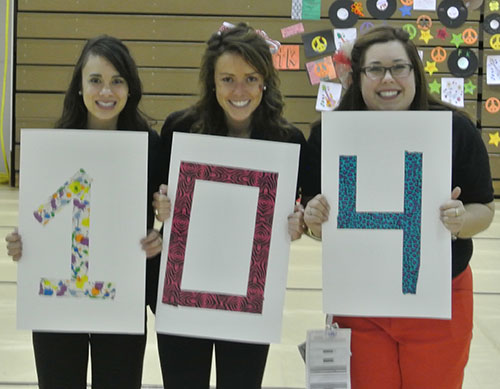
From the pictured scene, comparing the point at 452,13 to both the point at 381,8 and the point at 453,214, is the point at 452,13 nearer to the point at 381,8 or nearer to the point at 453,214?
the point at 381,8

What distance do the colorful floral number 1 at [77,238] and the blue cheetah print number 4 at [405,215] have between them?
605mm

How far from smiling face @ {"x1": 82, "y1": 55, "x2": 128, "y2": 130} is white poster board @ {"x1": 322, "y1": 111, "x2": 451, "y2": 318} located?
1.70ft

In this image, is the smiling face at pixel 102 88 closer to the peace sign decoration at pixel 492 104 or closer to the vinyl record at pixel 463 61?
the vinyl record at pixel 463 61

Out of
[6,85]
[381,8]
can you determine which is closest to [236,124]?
[381,8]

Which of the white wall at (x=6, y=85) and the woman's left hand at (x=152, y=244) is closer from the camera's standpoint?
the woman's left hand at (x=152, y=244)

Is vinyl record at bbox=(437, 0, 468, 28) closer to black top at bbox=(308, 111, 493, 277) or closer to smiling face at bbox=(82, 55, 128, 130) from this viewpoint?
black top at bbox=(308, 111, 493, 277)

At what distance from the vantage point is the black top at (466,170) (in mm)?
1448

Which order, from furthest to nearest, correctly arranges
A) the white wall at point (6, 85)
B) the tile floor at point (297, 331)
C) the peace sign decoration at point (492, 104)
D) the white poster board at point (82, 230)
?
the white wall at point (6, 85)
the peace sign decoration at point (492, 104)
the tile floor at point (297, 331)
the white poster board at point (82, 230)

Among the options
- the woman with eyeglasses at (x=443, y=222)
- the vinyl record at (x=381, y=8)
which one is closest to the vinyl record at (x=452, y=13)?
the vinyl record at (x=381, y=8)

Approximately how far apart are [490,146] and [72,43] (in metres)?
4.32

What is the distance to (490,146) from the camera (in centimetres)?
611

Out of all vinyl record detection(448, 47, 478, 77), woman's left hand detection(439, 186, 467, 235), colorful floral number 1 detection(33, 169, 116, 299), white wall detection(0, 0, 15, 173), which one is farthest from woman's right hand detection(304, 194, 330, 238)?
white wall detection(0, 0, 15, 173)

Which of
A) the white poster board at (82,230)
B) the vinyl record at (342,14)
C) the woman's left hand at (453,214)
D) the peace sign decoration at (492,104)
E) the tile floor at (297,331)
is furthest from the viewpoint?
the peace sign decoration at (492,104)

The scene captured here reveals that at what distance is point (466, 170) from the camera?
1.45 m
